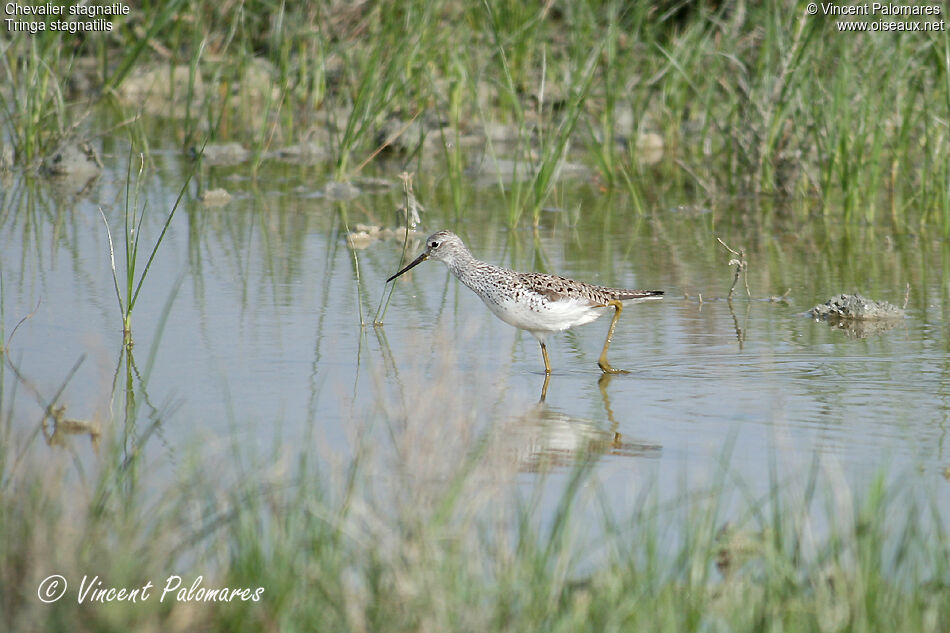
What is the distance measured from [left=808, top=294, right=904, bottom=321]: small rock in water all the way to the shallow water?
0.16m

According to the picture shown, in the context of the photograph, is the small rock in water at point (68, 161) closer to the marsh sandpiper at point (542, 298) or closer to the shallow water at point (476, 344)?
the shallow water at point (476, 344)

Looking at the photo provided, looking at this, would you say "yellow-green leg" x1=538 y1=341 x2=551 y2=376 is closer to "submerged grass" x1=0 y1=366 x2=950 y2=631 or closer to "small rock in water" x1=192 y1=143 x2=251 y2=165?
"submerged grass" x1=0 y1=366 x2=950 y2=631

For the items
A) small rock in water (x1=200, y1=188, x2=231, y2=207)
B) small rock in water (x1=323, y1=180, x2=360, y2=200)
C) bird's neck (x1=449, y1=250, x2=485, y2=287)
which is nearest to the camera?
bird's neck (x1=449, y1=250, x2=485, y2=287)

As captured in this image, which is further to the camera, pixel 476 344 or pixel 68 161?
pixel 68 161

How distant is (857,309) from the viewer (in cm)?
705

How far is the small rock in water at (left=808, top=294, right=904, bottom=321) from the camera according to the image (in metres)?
7.04

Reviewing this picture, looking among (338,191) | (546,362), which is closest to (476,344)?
(546,362)

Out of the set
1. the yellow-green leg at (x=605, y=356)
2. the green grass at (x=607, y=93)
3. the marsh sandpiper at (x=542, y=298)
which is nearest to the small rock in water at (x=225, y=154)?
the green grass at (x=607, y=93)

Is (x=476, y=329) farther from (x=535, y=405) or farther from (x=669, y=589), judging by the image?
(x=669, y=589)

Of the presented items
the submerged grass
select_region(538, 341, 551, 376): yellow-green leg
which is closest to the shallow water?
select_region(538, 341, 551, 376): yellow-green leg

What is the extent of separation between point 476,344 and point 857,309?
205 centimetres

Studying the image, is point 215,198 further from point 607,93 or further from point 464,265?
point 464,265

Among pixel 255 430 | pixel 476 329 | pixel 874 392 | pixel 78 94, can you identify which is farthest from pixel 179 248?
pixel 78 94

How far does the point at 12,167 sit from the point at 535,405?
260 inches
